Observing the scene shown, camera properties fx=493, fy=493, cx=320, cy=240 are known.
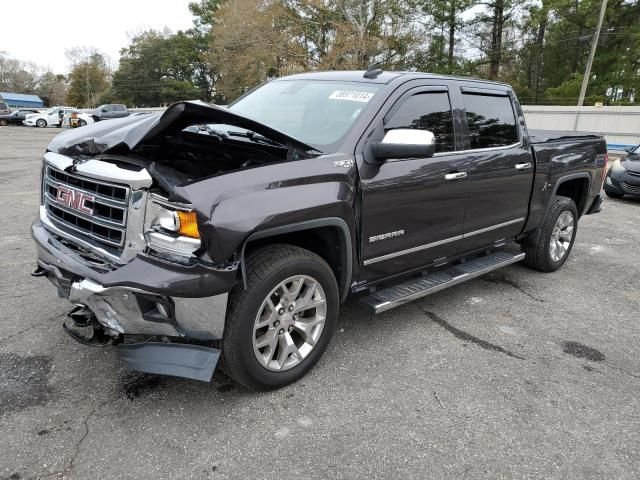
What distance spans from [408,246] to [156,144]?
1.84 m

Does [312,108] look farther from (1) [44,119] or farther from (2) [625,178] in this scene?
(1) [44,119]

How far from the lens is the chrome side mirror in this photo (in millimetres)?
2998

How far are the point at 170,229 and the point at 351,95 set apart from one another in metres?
1.76

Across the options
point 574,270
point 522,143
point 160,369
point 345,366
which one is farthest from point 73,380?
→ point 574,270

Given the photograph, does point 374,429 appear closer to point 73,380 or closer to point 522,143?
point 73,380

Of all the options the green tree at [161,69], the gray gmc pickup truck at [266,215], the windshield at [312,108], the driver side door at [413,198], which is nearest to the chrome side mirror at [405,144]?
the gray gmc pickup truck at [266,215]

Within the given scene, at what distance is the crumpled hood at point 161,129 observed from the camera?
2529 mm

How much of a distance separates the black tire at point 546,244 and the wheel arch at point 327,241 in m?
2.91

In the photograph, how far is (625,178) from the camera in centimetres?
1043

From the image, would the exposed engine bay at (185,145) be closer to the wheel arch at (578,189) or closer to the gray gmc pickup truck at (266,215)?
the gray gmc pickup truck at (266,215)

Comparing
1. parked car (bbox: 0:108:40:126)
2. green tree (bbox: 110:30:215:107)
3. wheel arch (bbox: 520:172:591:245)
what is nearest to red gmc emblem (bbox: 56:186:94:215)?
wheel arch (bbox: 520:172:591:245)

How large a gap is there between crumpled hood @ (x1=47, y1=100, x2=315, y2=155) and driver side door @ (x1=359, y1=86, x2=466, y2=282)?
0.57 meters

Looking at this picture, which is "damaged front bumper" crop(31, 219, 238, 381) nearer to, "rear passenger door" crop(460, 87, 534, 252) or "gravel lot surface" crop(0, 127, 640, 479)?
"gravel lot surface" crop(0, 127, 640, 479)

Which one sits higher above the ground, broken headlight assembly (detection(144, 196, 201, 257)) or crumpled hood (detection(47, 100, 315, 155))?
crumpled hood (detection(47, 100, 315, 155))
